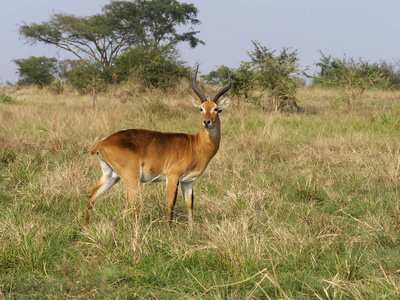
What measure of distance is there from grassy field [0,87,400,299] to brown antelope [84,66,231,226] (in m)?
0.25

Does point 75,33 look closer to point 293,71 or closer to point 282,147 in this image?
point 293,71

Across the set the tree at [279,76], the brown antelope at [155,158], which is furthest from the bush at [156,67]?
the brown antelope at [155,158]

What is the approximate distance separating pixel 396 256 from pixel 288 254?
0.93 meters

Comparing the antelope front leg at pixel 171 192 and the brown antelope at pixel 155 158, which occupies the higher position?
the brown antelope at pixel 155 158

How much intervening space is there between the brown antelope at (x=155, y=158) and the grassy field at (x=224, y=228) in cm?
25

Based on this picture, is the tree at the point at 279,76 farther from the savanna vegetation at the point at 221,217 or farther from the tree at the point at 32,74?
the tree at the point at 32,74

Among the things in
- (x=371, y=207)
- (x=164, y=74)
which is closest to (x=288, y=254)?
(x=371, y=207)

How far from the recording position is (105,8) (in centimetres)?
3416

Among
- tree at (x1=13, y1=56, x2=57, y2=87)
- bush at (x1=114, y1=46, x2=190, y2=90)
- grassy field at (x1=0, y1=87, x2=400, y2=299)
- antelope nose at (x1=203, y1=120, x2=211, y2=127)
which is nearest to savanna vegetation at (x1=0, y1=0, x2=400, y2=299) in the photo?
grassy field at (x1=0, y1=87, x2=400, y2=299)

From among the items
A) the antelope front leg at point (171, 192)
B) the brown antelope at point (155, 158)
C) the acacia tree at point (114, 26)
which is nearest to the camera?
the brown antelope at point (155, 158)

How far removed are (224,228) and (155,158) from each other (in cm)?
115

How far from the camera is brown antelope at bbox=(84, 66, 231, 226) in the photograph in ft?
14.4

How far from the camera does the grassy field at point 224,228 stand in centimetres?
305

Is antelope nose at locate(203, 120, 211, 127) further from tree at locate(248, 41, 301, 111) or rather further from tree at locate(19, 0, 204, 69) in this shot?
tree at locate(19, 0, 204, 69)
